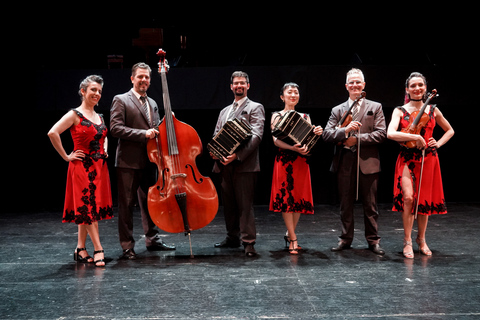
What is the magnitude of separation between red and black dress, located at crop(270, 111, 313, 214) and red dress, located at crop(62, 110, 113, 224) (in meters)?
1.42

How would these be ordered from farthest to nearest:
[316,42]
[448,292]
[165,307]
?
[316,42]
[448,292]
[165,307]

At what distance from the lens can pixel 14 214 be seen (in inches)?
236

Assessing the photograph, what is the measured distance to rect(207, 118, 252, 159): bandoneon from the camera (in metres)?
3.54

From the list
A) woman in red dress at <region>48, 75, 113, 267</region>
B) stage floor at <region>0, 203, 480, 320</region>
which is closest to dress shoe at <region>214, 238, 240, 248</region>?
stage floor at <region>0, 203, 480, 320</region>

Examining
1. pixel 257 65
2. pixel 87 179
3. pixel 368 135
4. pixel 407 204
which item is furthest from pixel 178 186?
pixel 257 65

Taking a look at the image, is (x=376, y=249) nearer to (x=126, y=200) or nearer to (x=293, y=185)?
(x=293, y=185)

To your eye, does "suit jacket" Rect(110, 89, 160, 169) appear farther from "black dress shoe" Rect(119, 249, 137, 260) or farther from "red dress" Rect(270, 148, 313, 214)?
"red dress" Rect(270, 148, 313, 214)

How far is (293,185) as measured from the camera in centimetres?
373

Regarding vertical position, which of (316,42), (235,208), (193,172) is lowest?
(235,208)

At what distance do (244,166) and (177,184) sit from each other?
613mm

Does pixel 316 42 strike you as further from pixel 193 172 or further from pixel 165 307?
pixel 165 307

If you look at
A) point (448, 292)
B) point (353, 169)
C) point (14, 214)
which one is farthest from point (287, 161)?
point (14, 214)

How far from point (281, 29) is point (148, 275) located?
175 inches

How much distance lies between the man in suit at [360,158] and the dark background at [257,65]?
86.4 inches
